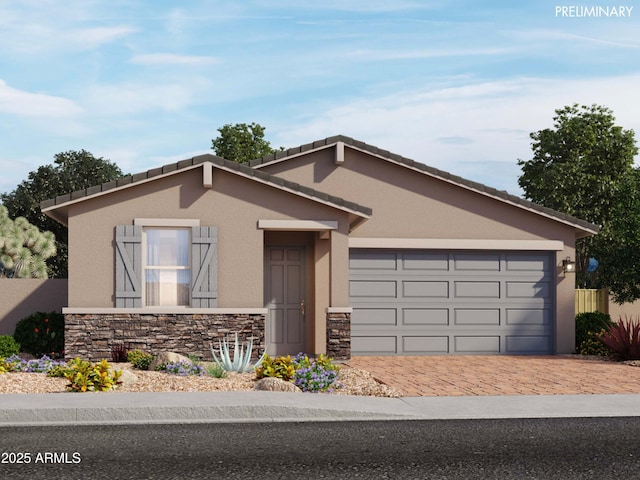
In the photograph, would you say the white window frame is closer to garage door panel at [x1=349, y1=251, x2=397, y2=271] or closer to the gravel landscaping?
the gravel landscaping

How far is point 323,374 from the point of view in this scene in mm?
12500

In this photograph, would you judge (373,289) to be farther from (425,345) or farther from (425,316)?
(425,345)

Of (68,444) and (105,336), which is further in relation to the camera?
(105,336)

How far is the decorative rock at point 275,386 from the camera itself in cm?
1212

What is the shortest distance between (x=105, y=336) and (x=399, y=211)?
7.32 meters

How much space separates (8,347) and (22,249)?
49.6 feet

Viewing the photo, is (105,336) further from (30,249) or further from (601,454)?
(30,249)

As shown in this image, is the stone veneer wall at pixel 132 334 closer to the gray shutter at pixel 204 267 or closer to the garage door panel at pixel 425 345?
the gray shutter at pixel 204 267

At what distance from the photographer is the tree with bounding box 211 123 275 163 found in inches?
1554

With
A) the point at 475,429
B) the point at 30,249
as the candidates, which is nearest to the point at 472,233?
the point at 475,429

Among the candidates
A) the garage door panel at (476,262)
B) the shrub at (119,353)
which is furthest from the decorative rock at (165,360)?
the garage door panel at (476,262)

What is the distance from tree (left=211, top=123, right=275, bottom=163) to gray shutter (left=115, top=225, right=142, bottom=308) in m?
23.2

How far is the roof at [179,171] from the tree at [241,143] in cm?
2262

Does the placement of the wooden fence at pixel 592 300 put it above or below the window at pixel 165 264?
below
